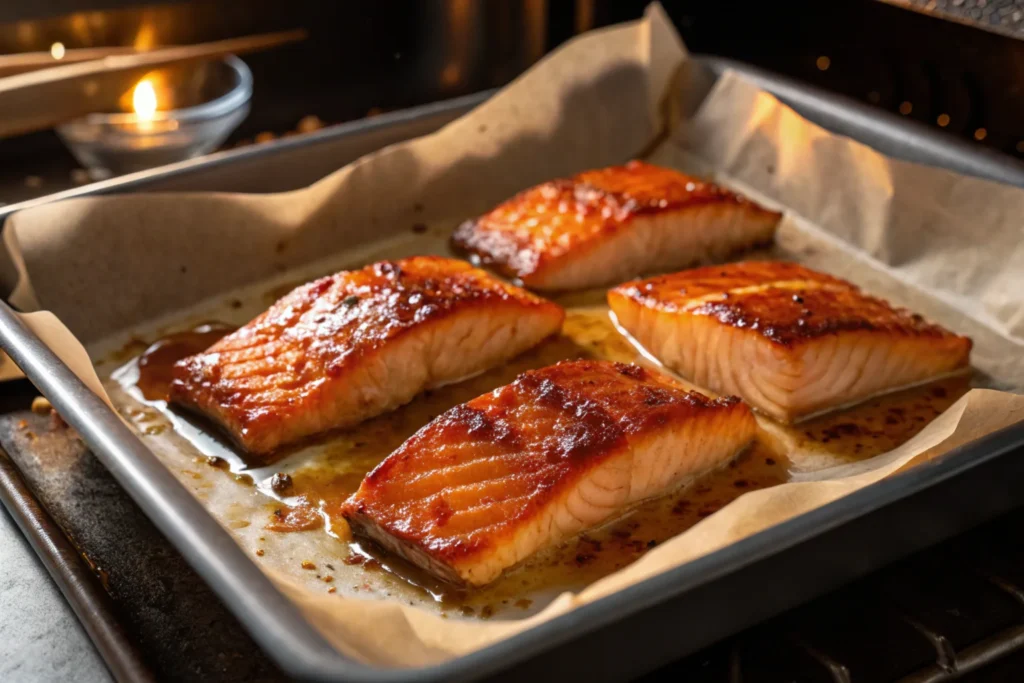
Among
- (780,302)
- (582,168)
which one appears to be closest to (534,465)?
(780,302)

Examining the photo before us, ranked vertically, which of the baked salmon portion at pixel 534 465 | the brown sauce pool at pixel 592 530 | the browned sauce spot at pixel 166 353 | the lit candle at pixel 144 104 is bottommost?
the brown sauce pool at pixel 592 530

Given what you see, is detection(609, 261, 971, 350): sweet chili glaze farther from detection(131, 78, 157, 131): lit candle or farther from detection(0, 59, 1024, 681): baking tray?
detection(131, 78, 157, 131): lit candle

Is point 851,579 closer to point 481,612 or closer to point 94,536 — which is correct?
point 481,612

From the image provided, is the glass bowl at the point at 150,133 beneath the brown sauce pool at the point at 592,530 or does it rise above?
above

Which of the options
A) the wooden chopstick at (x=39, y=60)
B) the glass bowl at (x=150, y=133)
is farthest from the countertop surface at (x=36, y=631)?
the wooden chopstick at (x=39, y=60)

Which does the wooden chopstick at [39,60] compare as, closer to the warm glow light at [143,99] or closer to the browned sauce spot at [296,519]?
the warm glow light at [143,99]

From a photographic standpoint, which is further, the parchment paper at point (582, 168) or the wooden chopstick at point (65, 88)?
the wooden chopstick at point (65, 88)

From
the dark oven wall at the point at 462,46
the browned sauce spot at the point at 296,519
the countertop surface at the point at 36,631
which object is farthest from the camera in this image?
the dark oven wall at the point at 462,46
